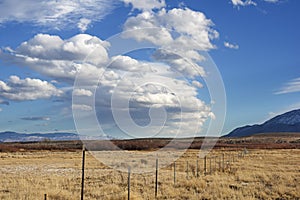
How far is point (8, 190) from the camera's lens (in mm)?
16688

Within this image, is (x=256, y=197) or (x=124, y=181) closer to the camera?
(x=256, y=197)

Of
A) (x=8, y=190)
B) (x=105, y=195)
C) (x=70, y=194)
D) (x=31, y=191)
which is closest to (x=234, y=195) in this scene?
(x=105, y=195)

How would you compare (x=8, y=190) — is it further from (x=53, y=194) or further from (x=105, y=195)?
(x=105, y=195)

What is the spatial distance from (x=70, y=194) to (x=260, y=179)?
11.3 m

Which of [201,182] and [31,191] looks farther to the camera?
[201,182]

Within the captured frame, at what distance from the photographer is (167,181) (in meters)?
20.0

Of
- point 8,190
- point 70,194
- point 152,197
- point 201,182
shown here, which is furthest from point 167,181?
point 8,190

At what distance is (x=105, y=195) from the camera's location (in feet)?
51.1

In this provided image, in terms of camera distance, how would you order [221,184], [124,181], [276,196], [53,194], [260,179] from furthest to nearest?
[260,179], [124,181], [221,184], [276,196], [53,194]

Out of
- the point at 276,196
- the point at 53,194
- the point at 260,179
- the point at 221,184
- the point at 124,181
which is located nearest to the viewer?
the point at 53,194

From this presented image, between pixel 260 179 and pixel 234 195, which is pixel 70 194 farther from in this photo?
pixel 260 179

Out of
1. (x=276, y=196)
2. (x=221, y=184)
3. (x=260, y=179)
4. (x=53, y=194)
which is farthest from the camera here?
(x=260, y=179)

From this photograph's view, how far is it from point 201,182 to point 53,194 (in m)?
7.29

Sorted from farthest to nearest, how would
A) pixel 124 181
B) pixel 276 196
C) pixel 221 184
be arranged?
pixel 124 181
pixel 221 184
pixel 276 196
